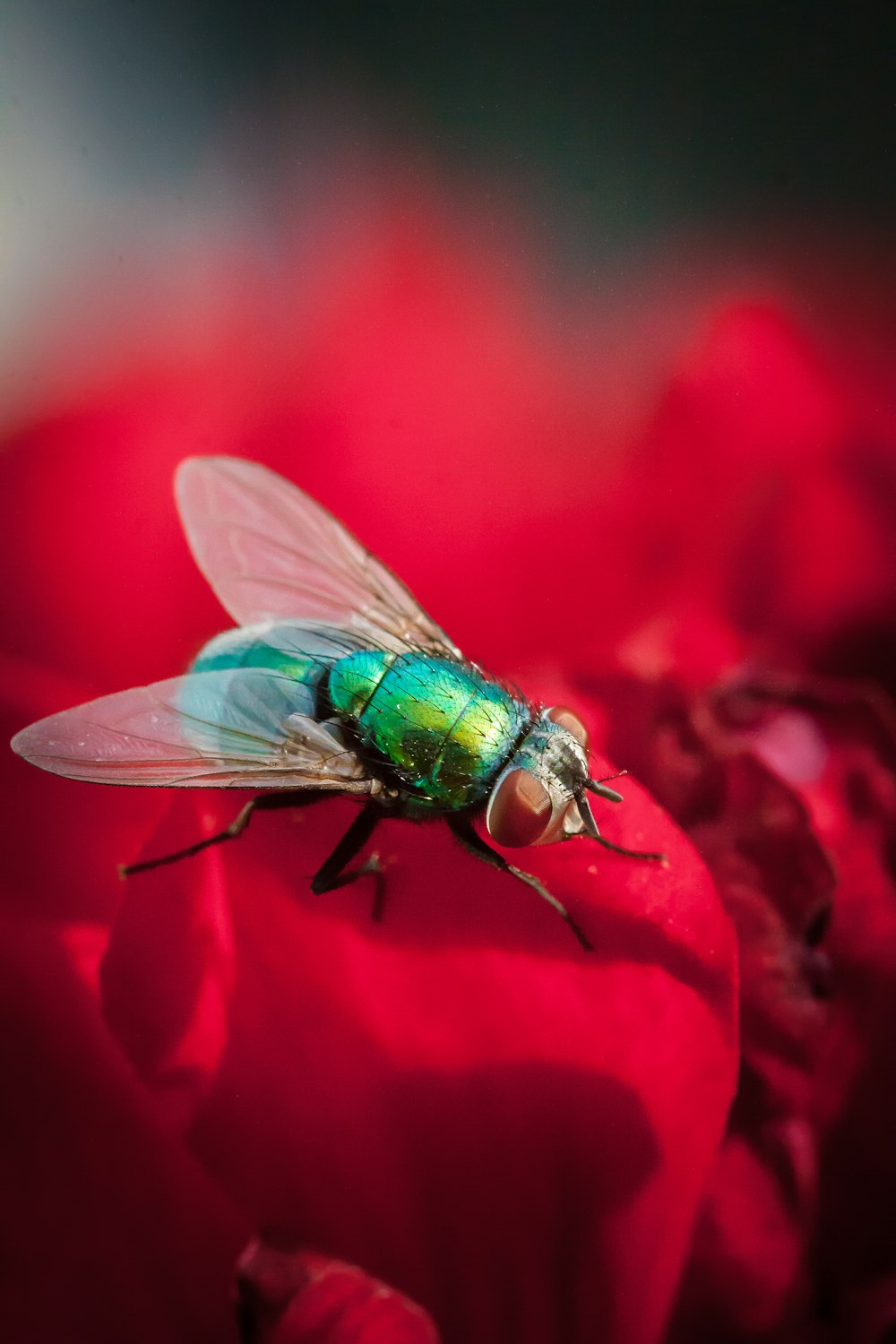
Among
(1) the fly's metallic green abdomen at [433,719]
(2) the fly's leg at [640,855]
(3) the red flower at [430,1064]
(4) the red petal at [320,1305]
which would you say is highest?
(2) the fly's leg at [640,855]

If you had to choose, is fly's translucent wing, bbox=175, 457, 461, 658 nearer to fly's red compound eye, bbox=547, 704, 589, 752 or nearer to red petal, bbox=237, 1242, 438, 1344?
fly's red compound eye, bbox=547, 704, 589, 752

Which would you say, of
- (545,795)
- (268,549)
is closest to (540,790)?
(545,795)

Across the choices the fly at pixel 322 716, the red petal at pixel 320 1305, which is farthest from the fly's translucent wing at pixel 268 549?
the red petal at pixel 320 1305

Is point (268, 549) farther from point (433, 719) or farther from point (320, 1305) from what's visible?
point (320, 1305)

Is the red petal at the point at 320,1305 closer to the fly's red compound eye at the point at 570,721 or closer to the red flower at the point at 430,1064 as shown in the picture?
the red flower at the point at 430,1064

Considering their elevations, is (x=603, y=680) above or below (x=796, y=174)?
below

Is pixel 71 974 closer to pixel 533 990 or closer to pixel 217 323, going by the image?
pixel 533 990

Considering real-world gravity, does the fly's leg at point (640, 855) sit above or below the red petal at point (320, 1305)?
above

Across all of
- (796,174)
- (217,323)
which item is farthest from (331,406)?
(796,174)
